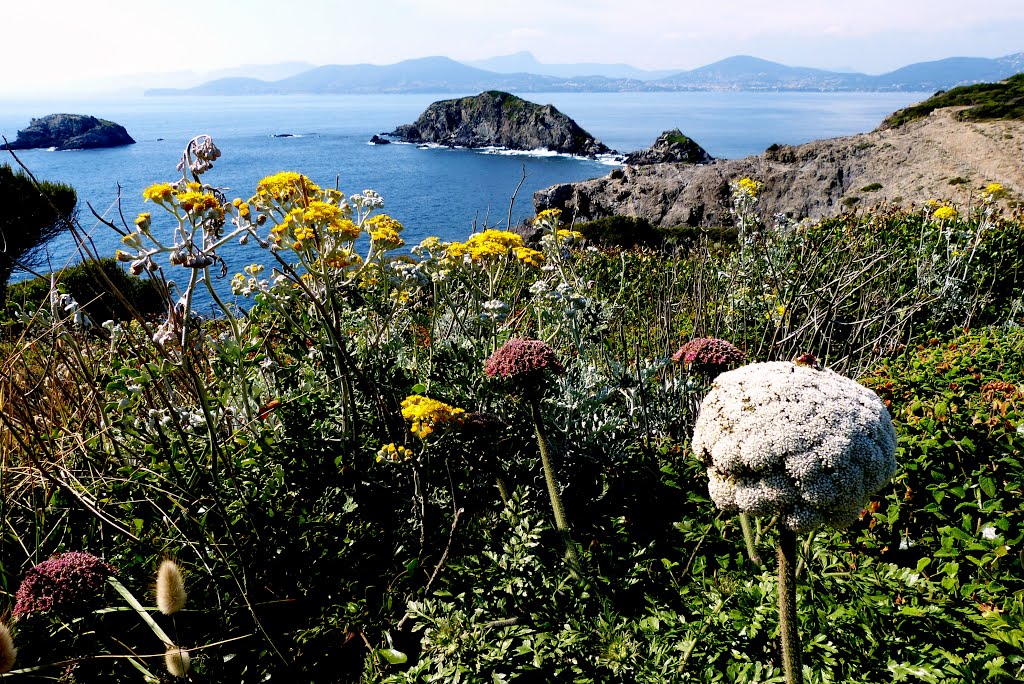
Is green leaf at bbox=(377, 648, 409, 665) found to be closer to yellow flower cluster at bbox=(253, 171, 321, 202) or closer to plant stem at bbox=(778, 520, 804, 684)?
plant stem at bbox=(778, 520, 804, 684)

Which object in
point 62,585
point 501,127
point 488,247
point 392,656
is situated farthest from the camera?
point 501,127

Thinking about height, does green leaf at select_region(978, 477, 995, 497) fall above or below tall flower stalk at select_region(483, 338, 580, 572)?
below

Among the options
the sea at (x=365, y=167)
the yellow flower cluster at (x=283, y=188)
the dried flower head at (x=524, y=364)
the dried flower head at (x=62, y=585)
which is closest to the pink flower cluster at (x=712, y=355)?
the dried flower head at (x=524, y=364)

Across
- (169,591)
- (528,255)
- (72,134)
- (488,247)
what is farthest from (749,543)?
(72,134)

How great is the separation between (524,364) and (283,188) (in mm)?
1515

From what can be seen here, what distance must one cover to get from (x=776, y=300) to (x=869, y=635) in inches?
192

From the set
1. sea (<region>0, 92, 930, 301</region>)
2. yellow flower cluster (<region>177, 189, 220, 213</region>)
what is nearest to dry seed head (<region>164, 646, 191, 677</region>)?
yellow flower cluster (<region>177, 189, 220, 213</region>)

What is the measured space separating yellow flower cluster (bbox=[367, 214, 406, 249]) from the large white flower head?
6.86 ft

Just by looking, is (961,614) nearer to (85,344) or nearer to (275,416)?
(275,416)

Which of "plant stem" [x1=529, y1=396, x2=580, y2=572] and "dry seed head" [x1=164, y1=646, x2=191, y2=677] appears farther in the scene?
"plant stem" [x1=529, y1=396, x2=580, y2=572]

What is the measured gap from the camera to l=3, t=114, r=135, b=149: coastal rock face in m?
104

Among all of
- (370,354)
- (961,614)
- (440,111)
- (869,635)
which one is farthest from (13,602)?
(440,111)

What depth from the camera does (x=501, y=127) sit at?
108 m

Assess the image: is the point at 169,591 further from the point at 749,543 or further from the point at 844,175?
the point at 844,175
